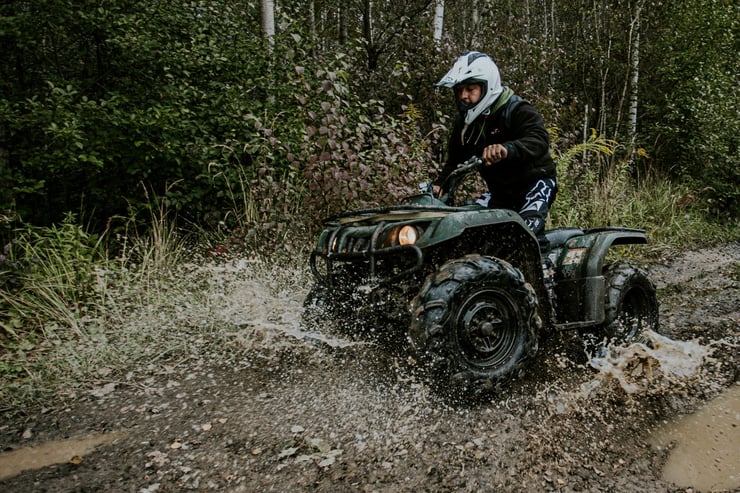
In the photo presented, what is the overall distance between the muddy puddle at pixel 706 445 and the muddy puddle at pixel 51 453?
2862 mm

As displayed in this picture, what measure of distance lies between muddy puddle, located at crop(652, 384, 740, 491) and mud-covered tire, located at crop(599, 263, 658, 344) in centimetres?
77

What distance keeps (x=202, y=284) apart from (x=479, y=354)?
3.08 metres

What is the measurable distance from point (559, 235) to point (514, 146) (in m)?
0.96

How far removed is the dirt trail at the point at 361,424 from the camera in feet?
8.08

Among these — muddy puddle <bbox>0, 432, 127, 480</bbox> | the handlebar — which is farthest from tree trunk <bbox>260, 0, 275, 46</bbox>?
muddy puddle <bbox>0, 432, 127, 480</bbox>

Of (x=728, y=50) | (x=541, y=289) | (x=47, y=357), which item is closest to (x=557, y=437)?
(x=541, y=289)

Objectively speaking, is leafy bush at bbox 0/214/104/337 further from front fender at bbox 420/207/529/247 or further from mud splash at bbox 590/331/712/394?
mud splash at bbox 590/331/712/394

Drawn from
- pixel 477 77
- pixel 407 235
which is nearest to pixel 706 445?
pixel 407 235

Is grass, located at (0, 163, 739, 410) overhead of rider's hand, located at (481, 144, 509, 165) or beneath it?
beneath

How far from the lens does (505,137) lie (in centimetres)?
383

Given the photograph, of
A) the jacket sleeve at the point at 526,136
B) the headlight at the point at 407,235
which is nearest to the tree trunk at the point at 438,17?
the jacket sleeve at the point at 526,136

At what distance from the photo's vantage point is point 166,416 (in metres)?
3.11

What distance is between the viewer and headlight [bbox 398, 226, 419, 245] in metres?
2.87

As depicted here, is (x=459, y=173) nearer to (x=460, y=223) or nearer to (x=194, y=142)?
(x=460, y=223)
